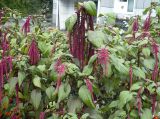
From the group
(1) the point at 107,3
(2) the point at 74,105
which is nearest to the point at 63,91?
(2) the point at 74,105

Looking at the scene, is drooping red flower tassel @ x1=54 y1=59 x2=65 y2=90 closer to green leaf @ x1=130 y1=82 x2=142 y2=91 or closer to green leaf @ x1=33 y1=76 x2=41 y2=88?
green leaf @ x1=33 y1=76 x2=41 y2=88

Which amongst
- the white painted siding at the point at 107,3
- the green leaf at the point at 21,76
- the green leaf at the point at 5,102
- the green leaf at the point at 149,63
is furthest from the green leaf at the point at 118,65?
the white painted siding at the point at 107,3

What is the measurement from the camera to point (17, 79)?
1596 mm

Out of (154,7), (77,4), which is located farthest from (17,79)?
(154,7)

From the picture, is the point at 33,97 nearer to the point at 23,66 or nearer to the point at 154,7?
the point at 23,66

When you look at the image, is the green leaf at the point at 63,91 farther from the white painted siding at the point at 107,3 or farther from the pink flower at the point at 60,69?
the white painted siding at the point at 107,3

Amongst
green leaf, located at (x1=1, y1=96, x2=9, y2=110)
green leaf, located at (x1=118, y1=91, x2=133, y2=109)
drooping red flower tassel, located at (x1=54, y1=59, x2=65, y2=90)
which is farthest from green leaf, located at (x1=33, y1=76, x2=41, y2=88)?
green leaf, located at (x1=118, y1=91, x2=133, y2=109)

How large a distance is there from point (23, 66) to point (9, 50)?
0.26 m

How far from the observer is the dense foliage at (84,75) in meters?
1.42

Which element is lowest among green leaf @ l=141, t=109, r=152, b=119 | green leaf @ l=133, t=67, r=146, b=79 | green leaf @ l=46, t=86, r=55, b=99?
green leaf @ l=141, t=109, r=152, b=119

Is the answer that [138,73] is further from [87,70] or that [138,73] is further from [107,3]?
[107,3]

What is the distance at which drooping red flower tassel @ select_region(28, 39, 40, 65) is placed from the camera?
1570mm

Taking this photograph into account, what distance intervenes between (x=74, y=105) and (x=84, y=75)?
12 centimetres

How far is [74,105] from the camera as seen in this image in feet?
4.76
